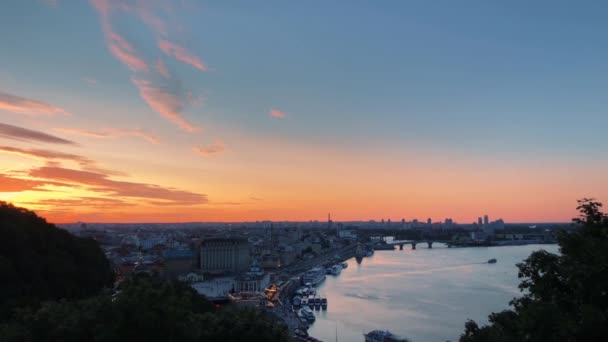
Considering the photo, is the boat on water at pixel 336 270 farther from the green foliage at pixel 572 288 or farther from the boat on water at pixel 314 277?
the green foliage at pixel 572 288

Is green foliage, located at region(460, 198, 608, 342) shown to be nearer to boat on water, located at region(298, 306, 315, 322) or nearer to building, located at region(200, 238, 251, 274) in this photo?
boat on water, located at region(298, 306, 315, 322)

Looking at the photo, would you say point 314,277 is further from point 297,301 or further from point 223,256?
point 297,301

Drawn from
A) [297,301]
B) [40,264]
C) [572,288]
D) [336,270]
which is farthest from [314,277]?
[572,288]

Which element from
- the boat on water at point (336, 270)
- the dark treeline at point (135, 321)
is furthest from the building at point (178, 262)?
the dark treeline at point (135, 321)

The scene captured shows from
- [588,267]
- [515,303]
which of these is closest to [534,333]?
[588,267]

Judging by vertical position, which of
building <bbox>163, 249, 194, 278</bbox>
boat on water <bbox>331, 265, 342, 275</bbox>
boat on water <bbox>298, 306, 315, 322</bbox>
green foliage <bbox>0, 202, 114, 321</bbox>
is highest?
green foliage <bbox>0, 202, 114, 321</bbox>

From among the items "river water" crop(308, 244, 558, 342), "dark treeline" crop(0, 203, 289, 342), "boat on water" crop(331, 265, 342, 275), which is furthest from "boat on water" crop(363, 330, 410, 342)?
"boat on water" crop(331, 265, 342, 275)
